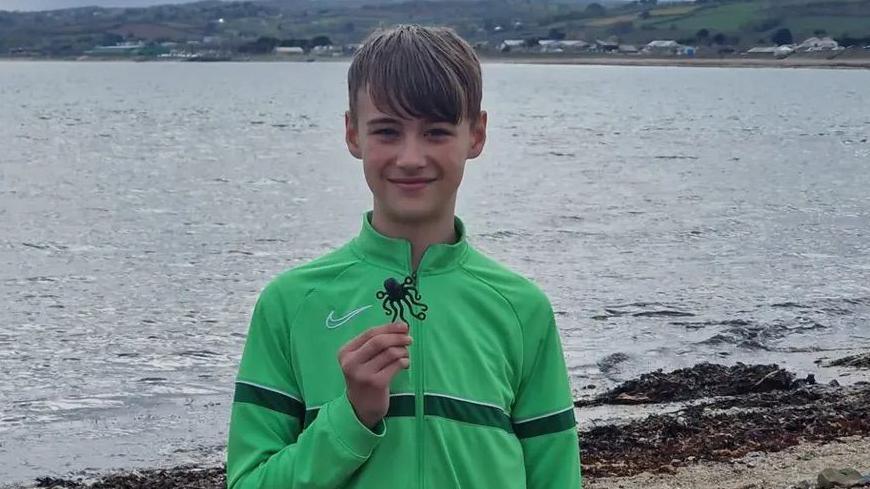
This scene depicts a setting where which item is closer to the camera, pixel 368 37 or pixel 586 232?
pixel 368 37

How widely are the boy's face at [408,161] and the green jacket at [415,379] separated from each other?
0.29 feet

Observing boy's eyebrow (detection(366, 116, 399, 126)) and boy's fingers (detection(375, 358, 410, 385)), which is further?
boy's eyebrow (detection(366, 116, 399, 126))

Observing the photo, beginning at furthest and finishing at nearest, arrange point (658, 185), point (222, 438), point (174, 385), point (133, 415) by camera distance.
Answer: point (658, 185), point (174, 385), point (133, 415), point (222, 438)

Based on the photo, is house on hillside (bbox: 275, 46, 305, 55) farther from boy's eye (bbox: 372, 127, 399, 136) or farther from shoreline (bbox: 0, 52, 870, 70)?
boy's eye (bbox: 372, 127, 399, 136)

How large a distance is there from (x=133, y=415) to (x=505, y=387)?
993cm

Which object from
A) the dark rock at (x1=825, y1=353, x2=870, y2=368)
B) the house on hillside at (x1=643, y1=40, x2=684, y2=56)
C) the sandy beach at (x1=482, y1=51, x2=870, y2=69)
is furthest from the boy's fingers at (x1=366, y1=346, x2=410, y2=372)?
the house on hillside at (x1=643, y1=40, x2=684, y2=56)

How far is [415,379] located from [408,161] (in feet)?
1.67

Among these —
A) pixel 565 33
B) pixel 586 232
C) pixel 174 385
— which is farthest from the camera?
pixel 565 33

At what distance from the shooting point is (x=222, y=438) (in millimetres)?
11289

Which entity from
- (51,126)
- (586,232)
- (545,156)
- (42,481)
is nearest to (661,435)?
(42,481)

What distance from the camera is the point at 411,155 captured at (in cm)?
296

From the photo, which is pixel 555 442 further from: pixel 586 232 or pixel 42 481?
pixel 586 232

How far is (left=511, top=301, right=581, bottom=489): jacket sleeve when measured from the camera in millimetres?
3070

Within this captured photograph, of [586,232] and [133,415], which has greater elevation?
[133,415]
